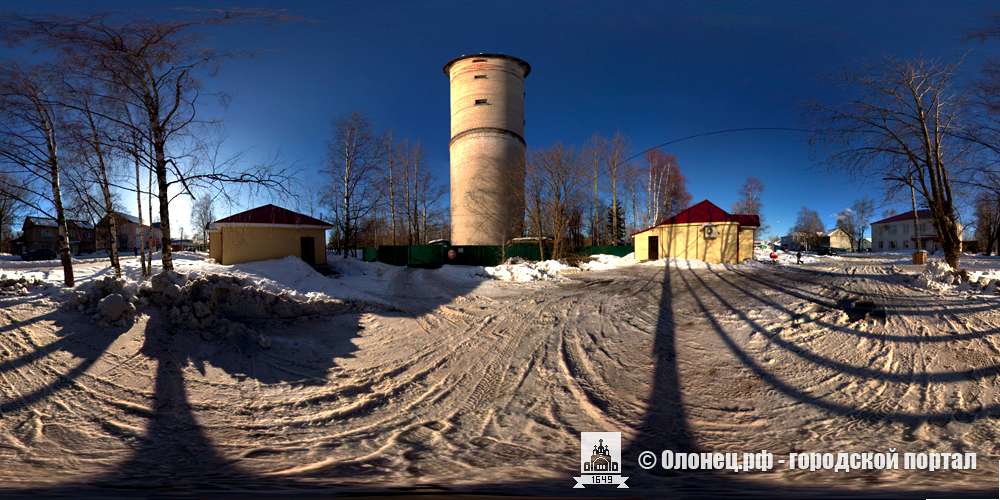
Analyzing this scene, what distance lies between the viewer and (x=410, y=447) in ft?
10.1

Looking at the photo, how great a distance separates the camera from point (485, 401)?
12.8 ft

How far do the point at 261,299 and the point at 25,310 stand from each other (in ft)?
9.70

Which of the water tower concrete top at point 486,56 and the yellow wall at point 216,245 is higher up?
the water tower concrete top at point 486,56

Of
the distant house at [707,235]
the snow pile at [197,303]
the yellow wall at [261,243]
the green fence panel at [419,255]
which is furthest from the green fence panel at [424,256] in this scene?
the snow pile at [197,303]

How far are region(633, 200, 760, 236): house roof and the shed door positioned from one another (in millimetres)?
21814

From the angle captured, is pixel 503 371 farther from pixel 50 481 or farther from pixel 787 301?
pixel 787 301

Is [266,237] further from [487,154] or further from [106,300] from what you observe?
[487,154]

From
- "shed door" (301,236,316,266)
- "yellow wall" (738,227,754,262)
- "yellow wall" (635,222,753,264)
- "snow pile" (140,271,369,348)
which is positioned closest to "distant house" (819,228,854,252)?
"yellow wall" (738,227,754,262)

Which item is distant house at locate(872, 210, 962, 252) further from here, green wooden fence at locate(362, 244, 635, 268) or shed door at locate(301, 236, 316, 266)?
shed door at locate(301, 236, 316, 266)

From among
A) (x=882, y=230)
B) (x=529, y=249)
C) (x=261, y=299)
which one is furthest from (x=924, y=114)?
(x=882, y=230)

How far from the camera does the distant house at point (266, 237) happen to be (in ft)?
51.5

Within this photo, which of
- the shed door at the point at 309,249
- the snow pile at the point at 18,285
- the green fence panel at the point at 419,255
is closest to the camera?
the snow pile at the point at 18,285

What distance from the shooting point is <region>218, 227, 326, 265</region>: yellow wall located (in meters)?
15.7

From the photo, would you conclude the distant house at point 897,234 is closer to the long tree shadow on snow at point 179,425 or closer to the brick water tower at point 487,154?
the brick water tower at point 487,154
